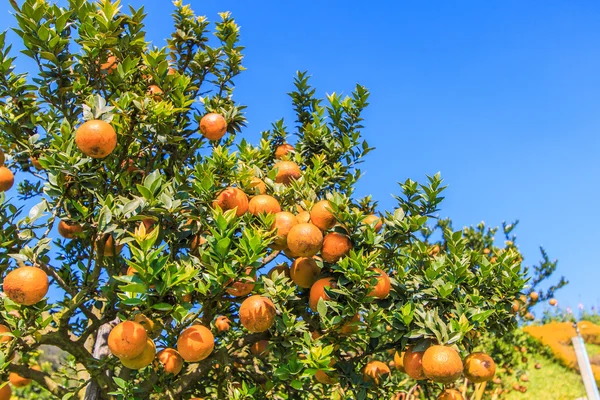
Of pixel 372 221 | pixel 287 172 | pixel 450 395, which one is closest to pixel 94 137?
pixel 287 172

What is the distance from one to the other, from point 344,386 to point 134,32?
9.59 feet

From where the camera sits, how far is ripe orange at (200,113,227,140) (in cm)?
340

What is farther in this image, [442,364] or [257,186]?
[257,186]

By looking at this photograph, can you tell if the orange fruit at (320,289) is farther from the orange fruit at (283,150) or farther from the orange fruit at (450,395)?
the orange fruit at (283,150)

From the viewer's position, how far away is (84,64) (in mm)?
3236

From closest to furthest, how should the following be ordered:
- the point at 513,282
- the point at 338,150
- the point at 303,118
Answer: the point at 513,282, the point at 338,150, the point at 303,118

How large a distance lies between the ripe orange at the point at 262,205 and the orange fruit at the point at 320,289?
528 mm

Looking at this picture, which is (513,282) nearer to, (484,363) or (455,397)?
(484,363)

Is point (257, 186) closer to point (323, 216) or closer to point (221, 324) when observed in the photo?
point (323, 216)

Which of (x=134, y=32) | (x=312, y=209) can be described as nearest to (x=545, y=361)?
(x=312, y=209)

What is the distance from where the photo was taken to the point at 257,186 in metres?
3.20

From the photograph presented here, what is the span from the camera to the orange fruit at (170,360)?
9.20 feet

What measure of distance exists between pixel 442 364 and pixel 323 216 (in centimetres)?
107

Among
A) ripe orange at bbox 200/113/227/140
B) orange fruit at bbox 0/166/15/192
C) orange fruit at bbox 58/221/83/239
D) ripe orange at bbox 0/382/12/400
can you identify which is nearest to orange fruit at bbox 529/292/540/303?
ripe orange at bbox 200/113/227/140
